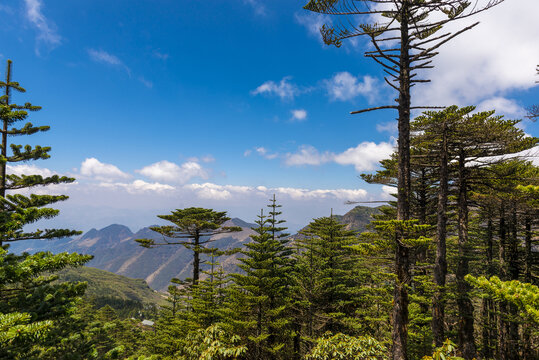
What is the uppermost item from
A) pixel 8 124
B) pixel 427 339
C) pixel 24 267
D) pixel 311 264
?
pixel 8 124

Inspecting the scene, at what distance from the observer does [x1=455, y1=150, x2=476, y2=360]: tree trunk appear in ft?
37.7

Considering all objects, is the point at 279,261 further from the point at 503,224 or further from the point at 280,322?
the point at 503,224

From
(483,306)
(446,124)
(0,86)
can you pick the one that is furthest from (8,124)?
(483,306)

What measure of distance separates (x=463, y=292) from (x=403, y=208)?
30.3 feet

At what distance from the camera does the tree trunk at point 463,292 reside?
1148 cm

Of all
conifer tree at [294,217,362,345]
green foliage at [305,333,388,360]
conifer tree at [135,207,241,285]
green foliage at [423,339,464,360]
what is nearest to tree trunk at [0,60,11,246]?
conifer tree at [135,207,241,285]

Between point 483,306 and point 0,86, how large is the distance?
32.7 meters

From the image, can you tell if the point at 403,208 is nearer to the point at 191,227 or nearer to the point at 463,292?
the point at 463,292

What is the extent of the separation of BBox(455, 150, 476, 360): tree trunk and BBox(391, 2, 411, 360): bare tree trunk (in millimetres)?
7717

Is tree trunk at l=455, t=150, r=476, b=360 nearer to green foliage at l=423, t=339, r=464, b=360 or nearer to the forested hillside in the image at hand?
the forested hillside

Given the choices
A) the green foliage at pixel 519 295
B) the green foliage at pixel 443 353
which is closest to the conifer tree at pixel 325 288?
the green foliage at pixel 443 353

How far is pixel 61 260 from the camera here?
19.7 ft

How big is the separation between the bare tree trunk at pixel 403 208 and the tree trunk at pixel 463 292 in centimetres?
772

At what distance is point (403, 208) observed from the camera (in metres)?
6.59
